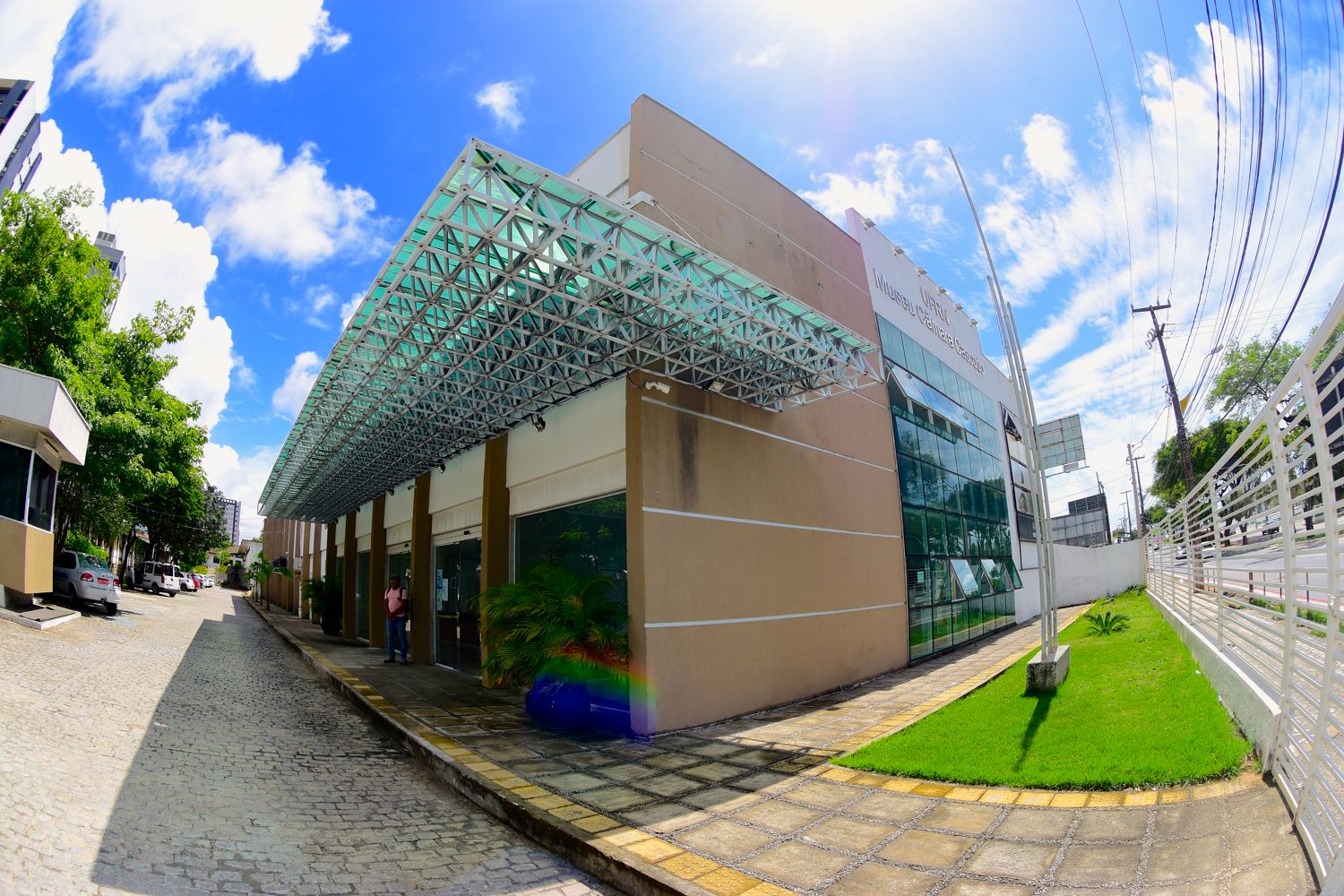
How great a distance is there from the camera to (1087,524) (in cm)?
4459

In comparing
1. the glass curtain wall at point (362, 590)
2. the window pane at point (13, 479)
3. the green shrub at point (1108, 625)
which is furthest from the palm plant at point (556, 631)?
the glass curtain wall at point (362, 590)

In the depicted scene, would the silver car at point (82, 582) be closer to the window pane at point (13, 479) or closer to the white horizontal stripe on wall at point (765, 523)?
the window pane at point (13, 479)

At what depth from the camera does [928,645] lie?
14.4 meters

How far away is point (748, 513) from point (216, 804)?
6.69 m

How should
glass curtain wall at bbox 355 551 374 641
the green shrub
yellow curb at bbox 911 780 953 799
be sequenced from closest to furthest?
yellow curb at bbox 911 780 953 799 < the green shrub < glass curtain wall at bbox 355 551 374 641

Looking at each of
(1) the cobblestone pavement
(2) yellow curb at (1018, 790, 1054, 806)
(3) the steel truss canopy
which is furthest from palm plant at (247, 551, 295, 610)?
(2) yellow curb at (1018, 790, 1054, 806)

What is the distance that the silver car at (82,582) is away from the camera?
61.0 ft

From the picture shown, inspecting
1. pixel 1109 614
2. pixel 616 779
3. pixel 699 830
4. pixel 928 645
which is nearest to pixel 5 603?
pixel 616 779

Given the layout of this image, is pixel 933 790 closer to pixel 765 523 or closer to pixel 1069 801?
pixel 1069 801

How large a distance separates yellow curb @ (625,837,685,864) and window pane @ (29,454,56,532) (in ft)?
53.2

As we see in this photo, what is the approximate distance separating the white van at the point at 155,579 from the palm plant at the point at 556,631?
41.5 metres

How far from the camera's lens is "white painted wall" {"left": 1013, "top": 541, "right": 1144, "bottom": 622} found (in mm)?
24531

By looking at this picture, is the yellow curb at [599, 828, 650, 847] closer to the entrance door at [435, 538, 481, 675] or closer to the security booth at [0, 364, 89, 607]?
the entrance door at [435, 538, 481, 675]

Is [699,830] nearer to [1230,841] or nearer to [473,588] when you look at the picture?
[1230,841]
